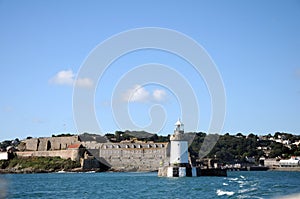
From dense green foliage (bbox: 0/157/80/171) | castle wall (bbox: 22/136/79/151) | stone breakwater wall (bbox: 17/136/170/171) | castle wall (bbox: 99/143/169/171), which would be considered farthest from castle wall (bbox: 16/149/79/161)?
castle wall (bbox: 99/143/169/171)

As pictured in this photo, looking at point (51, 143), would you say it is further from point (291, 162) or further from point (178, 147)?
point (178, 147)

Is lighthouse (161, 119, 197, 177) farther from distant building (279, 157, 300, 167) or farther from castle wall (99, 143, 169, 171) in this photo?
distant building (279, 157, 300, 167)

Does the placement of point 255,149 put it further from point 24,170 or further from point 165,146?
point 24,170

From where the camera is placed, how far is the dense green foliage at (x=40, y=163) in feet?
251

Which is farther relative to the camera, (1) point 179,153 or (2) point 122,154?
(2) point 122,154

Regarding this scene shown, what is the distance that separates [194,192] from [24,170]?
168 feet

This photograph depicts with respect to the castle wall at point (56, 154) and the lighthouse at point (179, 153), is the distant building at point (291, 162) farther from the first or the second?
the lighthouse at point (179, 153)

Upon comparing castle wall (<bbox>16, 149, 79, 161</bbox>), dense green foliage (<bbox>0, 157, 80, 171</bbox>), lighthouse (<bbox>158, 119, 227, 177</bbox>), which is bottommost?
lighthouse (<bbox>158, 119, 227, 177</bbox>)

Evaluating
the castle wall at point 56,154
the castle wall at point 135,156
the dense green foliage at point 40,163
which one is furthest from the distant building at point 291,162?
the castle wall at point 56,154

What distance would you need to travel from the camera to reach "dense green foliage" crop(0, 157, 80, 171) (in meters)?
76.6

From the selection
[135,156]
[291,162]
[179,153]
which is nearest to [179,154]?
[179,153]

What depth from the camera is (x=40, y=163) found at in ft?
259

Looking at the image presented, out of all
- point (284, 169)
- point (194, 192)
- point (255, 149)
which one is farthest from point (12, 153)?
point (194, 192)

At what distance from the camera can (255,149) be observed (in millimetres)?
112312
